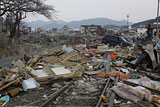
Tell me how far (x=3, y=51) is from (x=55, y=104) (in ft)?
48.5

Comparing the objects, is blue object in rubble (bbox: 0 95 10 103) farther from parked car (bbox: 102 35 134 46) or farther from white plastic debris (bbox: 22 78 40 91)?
parked car (bbox: 102 35 134 46)

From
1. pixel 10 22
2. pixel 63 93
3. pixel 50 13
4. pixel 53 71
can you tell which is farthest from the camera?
pixel 10 22

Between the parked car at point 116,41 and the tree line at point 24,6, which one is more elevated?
the tree line at point 24,6

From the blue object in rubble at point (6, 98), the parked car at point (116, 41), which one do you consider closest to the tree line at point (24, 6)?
the parked car at point (116, 41)

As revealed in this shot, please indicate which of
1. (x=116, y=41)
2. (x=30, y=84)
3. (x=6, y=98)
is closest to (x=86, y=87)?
(x=30, y=84)

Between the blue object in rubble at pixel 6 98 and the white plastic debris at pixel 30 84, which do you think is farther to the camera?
the white plastic debris at pixel 30 84

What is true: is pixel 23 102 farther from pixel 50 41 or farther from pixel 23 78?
pixel 50 41

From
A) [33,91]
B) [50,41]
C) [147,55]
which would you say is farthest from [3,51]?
[50,41]

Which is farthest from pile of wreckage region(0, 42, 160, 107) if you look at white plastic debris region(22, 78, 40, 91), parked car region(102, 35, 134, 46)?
parked car region(102, 35, 134, 46)

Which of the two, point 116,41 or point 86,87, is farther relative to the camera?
point 116,41

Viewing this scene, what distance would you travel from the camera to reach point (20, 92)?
641 cm

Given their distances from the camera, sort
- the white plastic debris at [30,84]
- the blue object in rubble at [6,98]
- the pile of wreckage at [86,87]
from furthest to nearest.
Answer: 1. the white plastic debris at [30,84]
2. the blue object in rubble at [6,98]
3. the pile of wreckage at [86,87]

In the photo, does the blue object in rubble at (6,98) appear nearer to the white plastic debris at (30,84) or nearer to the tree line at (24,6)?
the white plastic debris at (30,84)

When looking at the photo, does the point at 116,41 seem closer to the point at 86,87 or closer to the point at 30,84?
the point at 86,87
